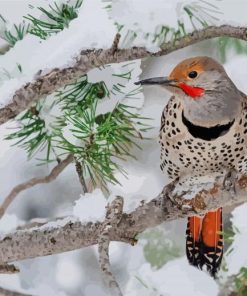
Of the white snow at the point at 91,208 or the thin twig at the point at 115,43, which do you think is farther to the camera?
the white snow at the point at 91,208

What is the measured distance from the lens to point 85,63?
119 cm

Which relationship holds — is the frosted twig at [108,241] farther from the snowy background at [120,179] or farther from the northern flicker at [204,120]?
the northern flicker at [204,120]

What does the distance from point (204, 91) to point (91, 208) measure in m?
0.25

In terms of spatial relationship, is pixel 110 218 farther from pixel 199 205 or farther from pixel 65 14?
pixel 65 14

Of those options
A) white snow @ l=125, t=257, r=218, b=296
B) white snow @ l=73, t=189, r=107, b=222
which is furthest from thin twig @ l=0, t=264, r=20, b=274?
white snow @ l=125, t=257, r=218, b=296

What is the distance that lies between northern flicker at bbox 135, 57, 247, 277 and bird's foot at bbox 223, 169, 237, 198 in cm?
3

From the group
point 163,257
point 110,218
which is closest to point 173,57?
point 163,257

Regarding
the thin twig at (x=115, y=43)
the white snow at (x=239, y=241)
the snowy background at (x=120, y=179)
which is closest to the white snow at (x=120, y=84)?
the snowy background at (x=120, y=179)

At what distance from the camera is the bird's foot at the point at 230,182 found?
1.24 m

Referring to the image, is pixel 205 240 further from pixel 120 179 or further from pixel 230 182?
pixel 120 179

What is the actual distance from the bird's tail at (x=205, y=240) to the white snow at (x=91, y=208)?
10.5 inches

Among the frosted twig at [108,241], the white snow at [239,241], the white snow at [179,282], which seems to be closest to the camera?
the frosted twig at [108,241]

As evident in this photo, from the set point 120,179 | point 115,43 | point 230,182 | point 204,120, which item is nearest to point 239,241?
point 230,182

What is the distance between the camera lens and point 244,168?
1351mm
